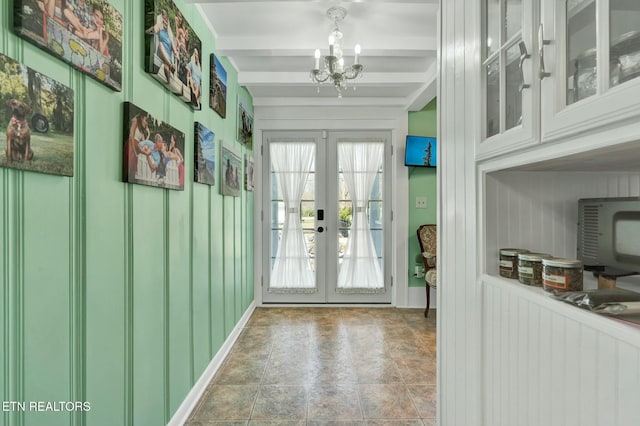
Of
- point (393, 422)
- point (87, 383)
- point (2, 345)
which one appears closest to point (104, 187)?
point (2, 345)

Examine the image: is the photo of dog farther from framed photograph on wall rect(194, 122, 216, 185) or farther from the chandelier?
the chandelier

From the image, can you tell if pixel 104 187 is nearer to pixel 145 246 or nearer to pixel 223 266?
pixel 145 246

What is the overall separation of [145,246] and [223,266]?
4.13ft

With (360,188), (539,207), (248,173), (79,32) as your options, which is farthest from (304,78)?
(539,207)

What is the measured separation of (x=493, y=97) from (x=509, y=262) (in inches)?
22.2

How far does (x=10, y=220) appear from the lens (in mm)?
866

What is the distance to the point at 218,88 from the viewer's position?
8.41ft

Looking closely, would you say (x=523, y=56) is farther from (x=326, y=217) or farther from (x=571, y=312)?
(x=326, y=217)

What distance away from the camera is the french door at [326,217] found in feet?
13.4

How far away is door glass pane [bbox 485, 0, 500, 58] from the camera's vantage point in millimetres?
1098

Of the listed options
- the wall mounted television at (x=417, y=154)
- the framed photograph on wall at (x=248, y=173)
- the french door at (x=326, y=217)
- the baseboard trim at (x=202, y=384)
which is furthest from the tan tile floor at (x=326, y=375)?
the wall mounted television at (x=417, y=154)

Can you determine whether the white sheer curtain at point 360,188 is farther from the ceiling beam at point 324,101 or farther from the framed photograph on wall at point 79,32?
the framed photograph on wall at point 79,32

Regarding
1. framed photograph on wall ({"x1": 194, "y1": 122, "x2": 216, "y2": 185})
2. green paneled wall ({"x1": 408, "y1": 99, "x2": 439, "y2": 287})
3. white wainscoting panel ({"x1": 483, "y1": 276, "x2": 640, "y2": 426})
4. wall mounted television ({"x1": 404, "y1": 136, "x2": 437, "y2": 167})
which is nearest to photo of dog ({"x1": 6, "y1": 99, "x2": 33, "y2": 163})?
framed photograph on wall ({"x1": 194, "y1": 122, "x2": 216, "y2": 185})

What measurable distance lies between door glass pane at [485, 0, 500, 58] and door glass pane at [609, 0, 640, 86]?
0.45 m
